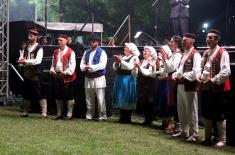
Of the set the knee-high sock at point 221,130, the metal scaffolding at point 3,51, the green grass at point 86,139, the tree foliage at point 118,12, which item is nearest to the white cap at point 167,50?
the green grass at point 86,139

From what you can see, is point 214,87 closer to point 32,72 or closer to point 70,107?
point 70,107

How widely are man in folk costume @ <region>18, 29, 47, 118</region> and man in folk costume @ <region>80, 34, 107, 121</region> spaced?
0.96m

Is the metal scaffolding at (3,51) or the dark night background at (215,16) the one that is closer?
the dark night background at (215,16)

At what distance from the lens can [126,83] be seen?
999cm

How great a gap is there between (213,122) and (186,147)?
A: 2.55ft

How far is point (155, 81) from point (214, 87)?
2.54 m

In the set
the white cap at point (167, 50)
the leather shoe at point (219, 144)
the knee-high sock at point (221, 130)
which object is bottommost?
the leather shoe at point (219, 144)

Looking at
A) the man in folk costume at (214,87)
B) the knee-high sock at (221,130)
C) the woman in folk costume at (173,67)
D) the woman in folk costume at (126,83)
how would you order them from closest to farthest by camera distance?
1. the man in folk costume at (214,87)
2. the knee-high sock at (221,130)
3. the woman in folk costume at (173,67)
4. the woman in folk costume at (126,83)

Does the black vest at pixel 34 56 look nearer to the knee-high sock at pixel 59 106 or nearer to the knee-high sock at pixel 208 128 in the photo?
the knee-high sock at pixel 59 106

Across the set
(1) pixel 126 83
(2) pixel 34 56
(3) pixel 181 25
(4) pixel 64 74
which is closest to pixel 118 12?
(3) pixel 181 25

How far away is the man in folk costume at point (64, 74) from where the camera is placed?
1030cm

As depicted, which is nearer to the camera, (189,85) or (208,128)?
(208,128)

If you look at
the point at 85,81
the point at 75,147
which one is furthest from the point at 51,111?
the point at 75,147

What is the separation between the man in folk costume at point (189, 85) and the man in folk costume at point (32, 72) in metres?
3.54
